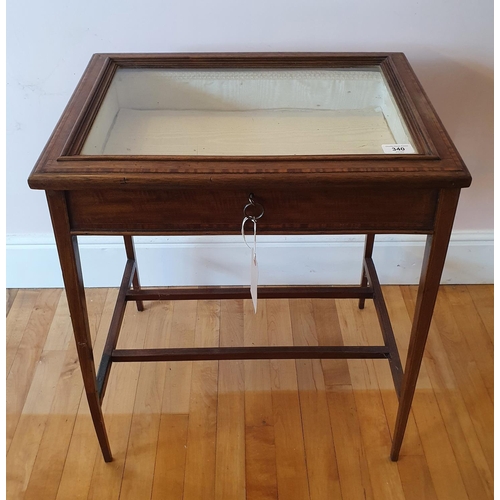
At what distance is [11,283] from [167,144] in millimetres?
996

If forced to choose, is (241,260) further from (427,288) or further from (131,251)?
(427,288)

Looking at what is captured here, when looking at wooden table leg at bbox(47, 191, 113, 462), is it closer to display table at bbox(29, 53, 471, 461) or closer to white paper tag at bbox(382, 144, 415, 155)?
display table at bbox(29, 53, 471, 461)

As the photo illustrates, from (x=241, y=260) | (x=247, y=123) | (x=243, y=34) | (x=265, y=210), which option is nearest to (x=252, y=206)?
(x=265, y=210)

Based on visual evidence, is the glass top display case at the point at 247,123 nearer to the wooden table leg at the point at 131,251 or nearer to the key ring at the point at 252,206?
the key ring at the point at 252,206

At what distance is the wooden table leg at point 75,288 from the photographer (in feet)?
3.20

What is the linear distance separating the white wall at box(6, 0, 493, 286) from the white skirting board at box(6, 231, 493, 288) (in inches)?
16.3

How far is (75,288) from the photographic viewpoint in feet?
3.51

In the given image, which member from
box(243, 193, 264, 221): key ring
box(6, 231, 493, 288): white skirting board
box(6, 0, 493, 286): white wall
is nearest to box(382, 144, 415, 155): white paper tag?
box(243, 193, 264, 221): key ring

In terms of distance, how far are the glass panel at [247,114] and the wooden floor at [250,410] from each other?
703 millimetres

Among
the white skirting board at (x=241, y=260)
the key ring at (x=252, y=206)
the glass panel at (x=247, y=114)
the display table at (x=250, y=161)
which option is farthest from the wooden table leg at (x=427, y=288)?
the white skirting board at (x=241, y=260)

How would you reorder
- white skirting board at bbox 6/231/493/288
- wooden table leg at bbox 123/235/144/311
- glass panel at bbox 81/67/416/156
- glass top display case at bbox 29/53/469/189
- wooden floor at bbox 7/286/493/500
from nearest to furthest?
glass top display case at bbox 29/53/469/189 → glass panel at bbox 81/67/416/156 → wooden floor at bbox 7/286/493/500 → wooden table leg at bbox 123/235/144/311 → white skirting board at bbox 6/231/493/288

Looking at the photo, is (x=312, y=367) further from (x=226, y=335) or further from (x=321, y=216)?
(x=321, y=216)

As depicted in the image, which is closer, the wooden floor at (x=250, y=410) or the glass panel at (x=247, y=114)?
the glass panel at (x=247, y=114)

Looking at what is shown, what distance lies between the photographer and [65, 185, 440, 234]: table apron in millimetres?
969
